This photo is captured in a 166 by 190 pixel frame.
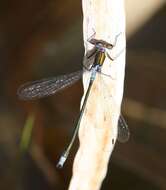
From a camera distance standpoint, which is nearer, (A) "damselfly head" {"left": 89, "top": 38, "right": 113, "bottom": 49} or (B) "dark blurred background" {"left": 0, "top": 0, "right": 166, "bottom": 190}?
(A) "damselfly head" {"left": 89, "top": 38, "right": 113, "bottom": 49}

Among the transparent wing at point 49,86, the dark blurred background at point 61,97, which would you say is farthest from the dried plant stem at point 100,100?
the dark blurred background at point 61,97

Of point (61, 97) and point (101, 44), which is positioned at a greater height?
point (101, 44)

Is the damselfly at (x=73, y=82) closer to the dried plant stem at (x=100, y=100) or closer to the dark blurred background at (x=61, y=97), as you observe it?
the dried plant stem at (x=100, y=100)

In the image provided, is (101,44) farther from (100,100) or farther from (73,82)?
(73,82)

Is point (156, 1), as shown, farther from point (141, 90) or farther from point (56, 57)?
point (56, 57)

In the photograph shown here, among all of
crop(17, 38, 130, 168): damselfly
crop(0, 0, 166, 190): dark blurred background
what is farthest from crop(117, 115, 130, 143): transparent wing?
crop(0, 0, 166, 190): dark blurred background

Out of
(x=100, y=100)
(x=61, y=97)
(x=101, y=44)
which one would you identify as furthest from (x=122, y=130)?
(x=61, y=97)

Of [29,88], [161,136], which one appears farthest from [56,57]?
[161,136]

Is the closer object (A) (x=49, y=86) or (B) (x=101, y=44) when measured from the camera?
(B) (x=101, y=44)

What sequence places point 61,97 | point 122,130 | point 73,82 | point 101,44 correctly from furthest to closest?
point 61,97 → point 73,82 → point 122,130 → point 101,44

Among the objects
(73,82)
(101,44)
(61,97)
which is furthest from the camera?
(61,97)

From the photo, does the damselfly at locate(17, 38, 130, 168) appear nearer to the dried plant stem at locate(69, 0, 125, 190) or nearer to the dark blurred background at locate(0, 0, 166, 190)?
the dried plant stem at locate(69, 0, 125, 190)
